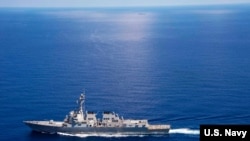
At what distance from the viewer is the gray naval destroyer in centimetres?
13575

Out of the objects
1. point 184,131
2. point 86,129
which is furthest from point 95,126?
point 184,131

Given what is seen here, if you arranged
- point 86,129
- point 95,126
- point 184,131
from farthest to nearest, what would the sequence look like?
point 86,129 → point 95,126 → point 184,131

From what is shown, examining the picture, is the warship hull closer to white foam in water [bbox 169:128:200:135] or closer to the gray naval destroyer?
the gray naval destroyer

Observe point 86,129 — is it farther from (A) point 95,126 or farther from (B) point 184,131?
(B) point 184,131

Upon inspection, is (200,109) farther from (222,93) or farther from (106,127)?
(106,127)

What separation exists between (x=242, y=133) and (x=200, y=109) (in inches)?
4300

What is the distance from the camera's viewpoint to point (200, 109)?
156 metres

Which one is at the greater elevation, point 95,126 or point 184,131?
point 95,126

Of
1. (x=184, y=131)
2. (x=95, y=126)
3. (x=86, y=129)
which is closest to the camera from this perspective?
(x=184, y=131)

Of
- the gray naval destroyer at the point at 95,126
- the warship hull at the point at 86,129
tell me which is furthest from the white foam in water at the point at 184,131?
the gray naval destroyer at the point at 95,126

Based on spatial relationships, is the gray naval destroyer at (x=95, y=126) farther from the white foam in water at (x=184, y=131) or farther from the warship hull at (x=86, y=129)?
the white foam in water at (x=184, y=131)

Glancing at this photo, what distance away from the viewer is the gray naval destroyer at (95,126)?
445 feet

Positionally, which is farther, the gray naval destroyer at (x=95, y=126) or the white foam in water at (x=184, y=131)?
the gray naval destroyer at (x=95, y=126)

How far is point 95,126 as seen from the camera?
137 m
